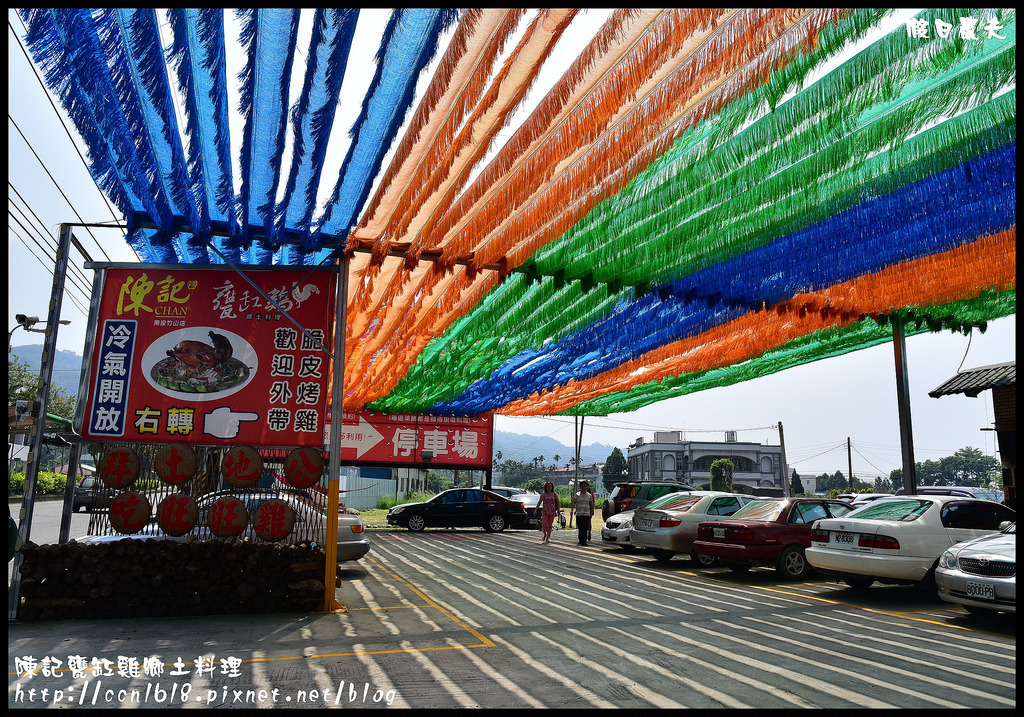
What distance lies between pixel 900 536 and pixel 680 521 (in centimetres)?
448

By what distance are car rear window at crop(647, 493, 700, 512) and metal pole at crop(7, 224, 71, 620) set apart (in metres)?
10.1

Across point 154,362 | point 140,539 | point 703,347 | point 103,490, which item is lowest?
point 140,539

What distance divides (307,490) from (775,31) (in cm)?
685

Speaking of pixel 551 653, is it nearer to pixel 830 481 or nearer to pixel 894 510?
pixel 894 510

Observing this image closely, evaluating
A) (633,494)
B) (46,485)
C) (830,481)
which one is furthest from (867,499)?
(830,481)

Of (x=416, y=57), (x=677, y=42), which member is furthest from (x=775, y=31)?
(x=416, y=57)

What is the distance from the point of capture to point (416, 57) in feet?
14.5

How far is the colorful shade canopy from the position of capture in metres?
4.23

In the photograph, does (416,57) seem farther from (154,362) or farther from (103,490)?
(103,490)

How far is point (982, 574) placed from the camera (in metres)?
6.79

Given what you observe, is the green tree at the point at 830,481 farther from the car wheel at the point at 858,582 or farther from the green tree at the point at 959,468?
the car wheel at the point at 858,582

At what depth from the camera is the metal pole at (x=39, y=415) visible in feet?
22.2

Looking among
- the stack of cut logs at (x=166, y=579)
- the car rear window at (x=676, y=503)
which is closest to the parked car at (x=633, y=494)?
the car rear window at (x=676, y=503)

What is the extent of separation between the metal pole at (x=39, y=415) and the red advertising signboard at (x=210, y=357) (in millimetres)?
412
